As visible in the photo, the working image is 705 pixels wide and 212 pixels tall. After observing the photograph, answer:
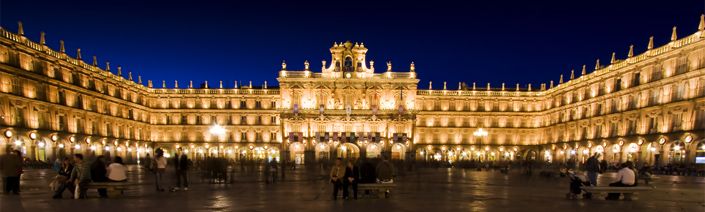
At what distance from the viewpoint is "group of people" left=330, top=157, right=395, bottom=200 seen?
17.8 metres

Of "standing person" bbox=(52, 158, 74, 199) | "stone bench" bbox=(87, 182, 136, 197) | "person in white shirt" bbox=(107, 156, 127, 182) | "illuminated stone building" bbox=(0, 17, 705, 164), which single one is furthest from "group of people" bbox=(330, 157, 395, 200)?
"illuminated stone building" bbox=(0, 17, 705, 164)

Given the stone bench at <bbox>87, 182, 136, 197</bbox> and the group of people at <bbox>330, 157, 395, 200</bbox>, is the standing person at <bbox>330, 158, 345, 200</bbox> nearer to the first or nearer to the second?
the group of people at <bbox>330, 157, 395, 200</bbox>

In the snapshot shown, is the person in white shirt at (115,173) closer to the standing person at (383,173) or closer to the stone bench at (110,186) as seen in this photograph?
the stone bench at (110,186)

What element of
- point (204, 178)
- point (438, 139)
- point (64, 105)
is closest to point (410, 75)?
point (438, 139)

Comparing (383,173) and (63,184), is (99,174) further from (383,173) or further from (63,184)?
(383,173)

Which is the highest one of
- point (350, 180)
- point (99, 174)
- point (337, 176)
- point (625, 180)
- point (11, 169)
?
point (11, 169)

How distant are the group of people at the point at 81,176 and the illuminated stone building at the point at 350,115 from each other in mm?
41309

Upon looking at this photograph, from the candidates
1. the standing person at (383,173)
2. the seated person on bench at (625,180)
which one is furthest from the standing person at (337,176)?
the seated person on bench at (625,180)

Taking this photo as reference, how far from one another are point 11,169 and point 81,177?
3.12 m

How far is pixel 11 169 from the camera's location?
59.6 feet

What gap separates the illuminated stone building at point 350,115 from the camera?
57688mm

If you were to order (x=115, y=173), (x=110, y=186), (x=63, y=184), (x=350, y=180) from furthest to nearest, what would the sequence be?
(x=115, y=173) < (x=350, y=180) < (x=110, y=186) < (x=63, y=184)

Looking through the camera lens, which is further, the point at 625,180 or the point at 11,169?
the point at 11,169

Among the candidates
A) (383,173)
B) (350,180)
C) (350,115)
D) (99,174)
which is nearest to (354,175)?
(350,180)
